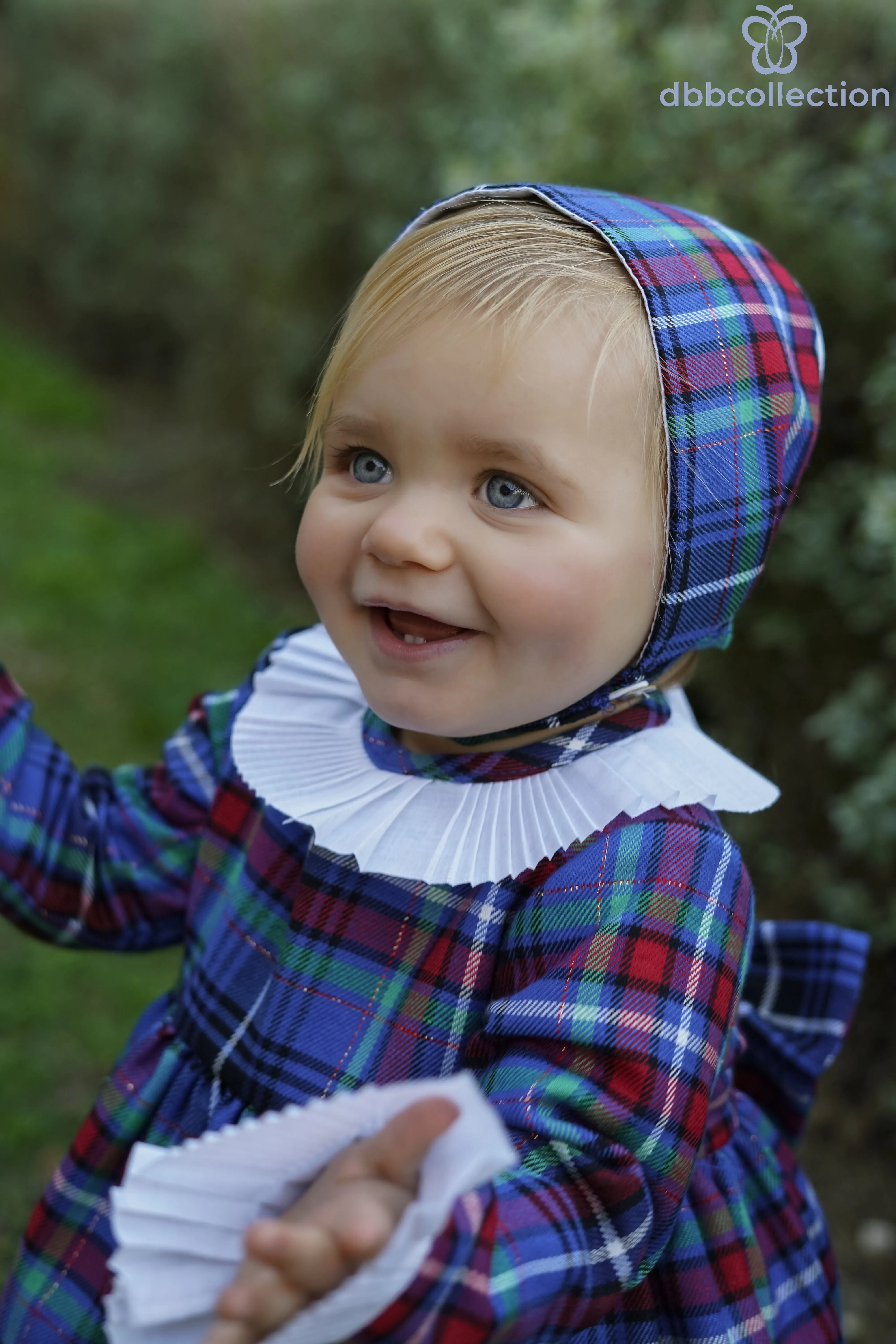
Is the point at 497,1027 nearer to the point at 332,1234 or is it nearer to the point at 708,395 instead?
the point at 332,1234

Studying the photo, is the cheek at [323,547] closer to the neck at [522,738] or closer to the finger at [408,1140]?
the neck at [522,738]

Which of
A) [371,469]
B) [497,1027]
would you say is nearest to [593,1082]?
[497,1027]

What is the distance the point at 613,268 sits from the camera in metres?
1.12

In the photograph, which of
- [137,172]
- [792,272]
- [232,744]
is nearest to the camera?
[232,744]

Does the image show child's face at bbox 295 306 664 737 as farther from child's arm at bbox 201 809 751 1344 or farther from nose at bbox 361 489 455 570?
child's arm at bbox 201 809 751 1344

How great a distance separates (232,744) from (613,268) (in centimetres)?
65

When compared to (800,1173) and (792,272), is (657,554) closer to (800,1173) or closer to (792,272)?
(800,1173)

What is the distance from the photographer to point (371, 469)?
1.13 meters

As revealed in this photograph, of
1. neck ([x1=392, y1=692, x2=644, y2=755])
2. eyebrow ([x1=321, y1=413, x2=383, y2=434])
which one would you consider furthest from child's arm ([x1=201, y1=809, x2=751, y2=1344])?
eyebrow ([x1=321, y1=413, x2=383, y2=434])

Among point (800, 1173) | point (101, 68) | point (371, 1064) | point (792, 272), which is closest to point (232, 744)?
point (371, 1064)

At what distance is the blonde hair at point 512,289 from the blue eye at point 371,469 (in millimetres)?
79

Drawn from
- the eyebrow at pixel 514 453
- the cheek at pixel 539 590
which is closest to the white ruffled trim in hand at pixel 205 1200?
the cheek at pixel 539 590

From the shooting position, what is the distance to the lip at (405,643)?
3.56 feet

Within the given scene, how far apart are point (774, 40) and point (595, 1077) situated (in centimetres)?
268
